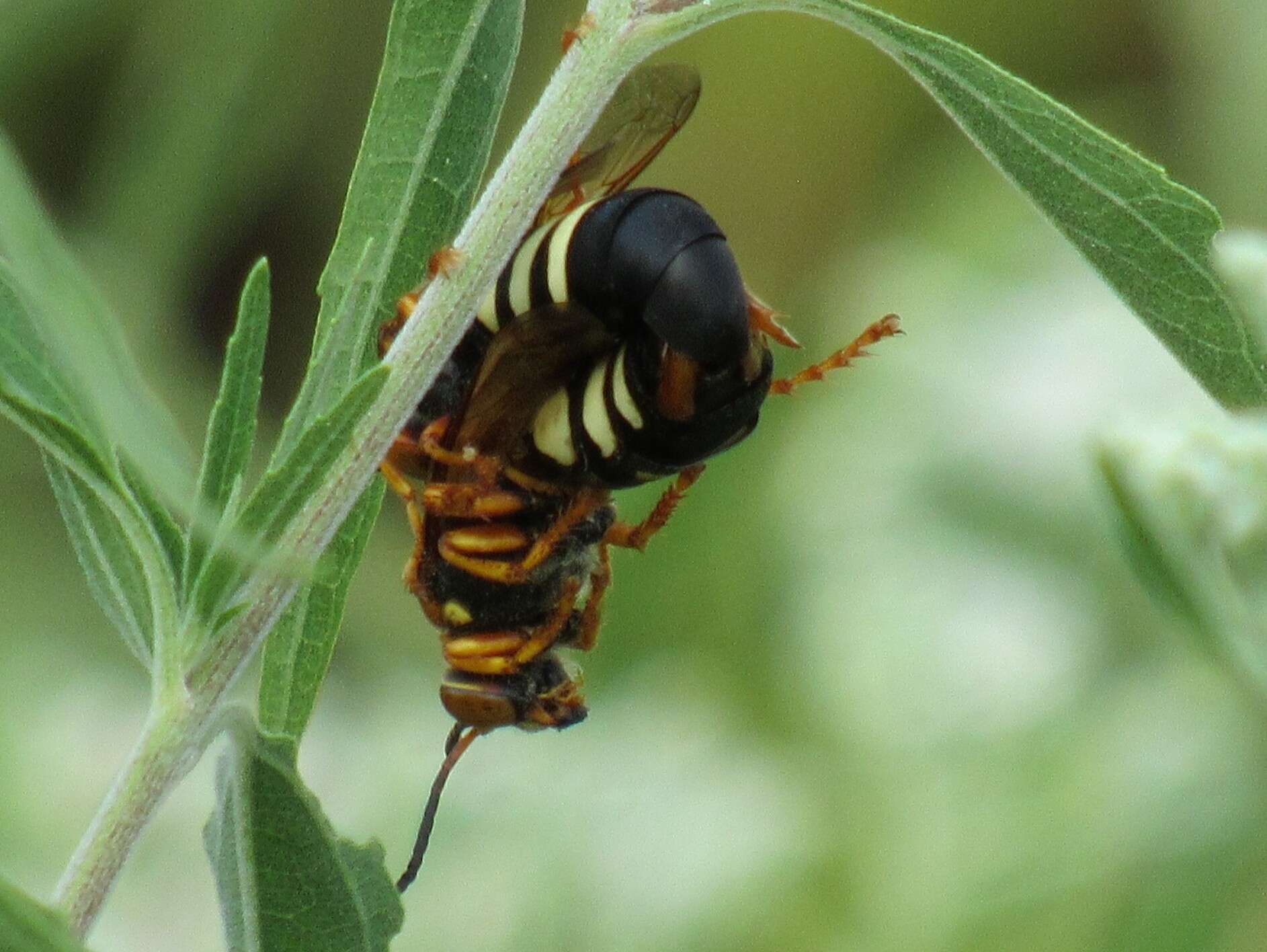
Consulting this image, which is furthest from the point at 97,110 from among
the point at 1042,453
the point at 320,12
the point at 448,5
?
the point at 448,5

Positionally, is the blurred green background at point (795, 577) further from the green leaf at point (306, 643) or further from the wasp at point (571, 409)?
the green leaf at point (306, 643)

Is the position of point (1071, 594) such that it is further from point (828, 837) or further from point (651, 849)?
point (651, 849)

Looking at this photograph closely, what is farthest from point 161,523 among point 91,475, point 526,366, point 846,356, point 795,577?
point 795,577

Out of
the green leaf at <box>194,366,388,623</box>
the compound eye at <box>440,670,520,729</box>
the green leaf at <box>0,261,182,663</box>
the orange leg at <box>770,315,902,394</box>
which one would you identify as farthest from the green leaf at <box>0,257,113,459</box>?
the orange leg at <box>770,315,902,394</box>

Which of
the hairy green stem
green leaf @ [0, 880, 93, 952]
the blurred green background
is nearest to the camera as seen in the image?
green leaf @ [0, 880, 93, 952]

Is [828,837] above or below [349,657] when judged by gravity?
above

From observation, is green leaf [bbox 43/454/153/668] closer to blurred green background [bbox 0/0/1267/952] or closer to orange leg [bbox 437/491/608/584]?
orange leg [bbox 437/491/608/584]
